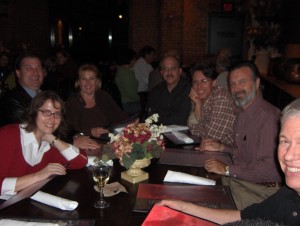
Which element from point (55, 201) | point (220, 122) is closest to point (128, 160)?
point (55, 201)

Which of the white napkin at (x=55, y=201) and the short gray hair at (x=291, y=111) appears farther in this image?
the white napkin at (x=55, y=201)

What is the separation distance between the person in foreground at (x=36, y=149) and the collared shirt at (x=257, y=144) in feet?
3.38

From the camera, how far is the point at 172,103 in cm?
367

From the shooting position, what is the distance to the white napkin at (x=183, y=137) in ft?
8.65

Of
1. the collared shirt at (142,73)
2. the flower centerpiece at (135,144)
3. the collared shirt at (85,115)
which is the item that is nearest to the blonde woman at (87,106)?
the collared shirt at (85,115)

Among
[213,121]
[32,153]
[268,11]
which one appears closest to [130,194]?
[32,153]

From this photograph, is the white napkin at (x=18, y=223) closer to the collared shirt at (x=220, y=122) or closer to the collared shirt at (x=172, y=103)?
the collared shirt at (x=220, y=122)

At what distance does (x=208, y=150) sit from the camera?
8.19 feet

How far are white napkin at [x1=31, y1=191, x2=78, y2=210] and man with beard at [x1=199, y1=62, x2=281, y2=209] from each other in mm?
786

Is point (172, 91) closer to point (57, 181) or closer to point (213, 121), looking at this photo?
point (213, 121)

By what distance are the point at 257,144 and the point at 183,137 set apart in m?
0.63

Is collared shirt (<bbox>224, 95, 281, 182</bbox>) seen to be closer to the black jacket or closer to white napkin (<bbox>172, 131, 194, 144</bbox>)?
white napkin (<bbox>172, 131, 194, 144</bbox>)

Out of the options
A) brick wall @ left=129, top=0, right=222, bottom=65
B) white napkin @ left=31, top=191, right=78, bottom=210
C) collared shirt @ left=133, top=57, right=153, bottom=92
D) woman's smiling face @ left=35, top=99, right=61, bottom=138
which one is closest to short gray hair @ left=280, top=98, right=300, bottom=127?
white napkin @ left=31, top=191, right=78, bottom=210

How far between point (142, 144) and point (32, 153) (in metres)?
0.72
